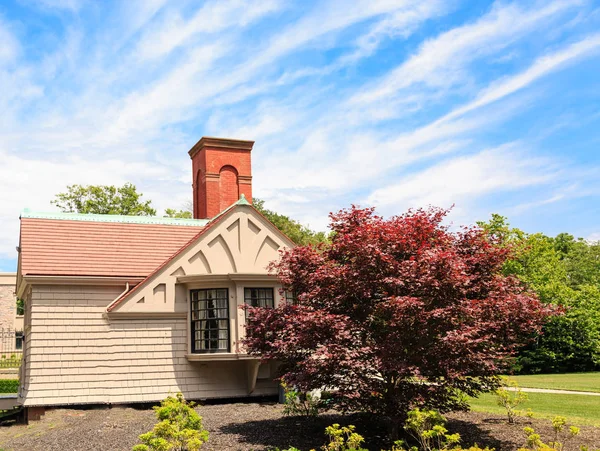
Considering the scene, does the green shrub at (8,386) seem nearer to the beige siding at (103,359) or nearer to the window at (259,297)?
the beige siding at (103,359)

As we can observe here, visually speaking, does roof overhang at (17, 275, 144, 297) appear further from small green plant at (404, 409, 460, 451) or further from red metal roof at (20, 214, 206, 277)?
small green plant at (404, 409, 460, 451)

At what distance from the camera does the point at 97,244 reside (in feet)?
61.6

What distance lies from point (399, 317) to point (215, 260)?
8177mm

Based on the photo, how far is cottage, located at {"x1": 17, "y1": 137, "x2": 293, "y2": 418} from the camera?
55.4 ft

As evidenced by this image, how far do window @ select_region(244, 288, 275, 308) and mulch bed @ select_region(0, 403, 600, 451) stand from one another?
2820 mm

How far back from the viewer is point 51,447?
12664 millimetres

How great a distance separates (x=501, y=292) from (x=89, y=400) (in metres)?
11.0

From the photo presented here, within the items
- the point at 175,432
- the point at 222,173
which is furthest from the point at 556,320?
the point at 175,432

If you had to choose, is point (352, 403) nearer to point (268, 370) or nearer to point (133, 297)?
point (268, 370)

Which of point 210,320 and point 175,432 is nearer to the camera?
point 175,432

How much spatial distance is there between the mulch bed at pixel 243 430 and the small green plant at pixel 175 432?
4.36ft

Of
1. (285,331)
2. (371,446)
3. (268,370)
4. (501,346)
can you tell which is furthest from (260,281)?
(501,346)

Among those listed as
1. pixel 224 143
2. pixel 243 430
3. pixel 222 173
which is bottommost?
pixel 243 430

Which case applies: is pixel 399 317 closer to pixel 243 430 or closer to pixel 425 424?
pixel 425 424
